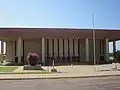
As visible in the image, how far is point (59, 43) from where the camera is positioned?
66.4 metres

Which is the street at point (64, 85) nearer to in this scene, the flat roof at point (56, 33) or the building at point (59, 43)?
the flat roof at point (56, 33)

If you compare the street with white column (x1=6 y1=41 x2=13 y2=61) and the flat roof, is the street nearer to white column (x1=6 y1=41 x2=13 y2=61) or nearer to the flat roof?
the flat roof

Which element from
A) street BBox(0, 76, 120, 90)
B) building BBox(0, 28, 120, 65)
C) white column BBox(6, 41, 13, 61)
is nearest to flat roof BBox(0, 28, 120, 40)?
building BBox(0, 28, 120, 65)

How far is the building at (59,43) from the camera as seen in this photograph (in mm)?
58969

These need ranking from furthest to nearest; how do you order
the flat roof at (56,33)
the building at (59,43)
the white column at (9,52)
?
1. the white column at (9,52)
2. the building at (59,43)
3. the flat roof at (56,33)

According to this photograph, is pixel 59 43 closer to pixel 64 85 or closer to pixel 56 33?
pixel 56 33

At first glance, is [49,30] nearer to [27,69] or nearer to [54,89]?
[27,69]

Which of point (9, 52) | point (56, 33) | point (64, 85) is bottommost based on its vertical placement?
point (64, 85)

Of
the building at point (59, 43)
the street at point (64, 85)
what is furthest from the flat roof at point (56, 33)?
the street at point (64, 85)

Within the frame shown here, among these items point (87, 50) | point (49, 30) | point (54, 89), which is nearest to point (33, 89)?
point (54, 89)

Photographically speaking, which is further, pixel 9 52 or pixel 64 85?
pixel 9 52

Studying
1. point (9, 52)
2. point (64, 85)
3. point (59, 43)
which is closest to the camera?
point (64, 85)

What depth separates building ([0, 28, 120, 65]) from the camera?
59.0 m

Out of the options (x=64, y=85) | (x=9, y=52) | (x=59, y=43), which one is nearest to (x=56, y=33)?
(x=59, y=43)
